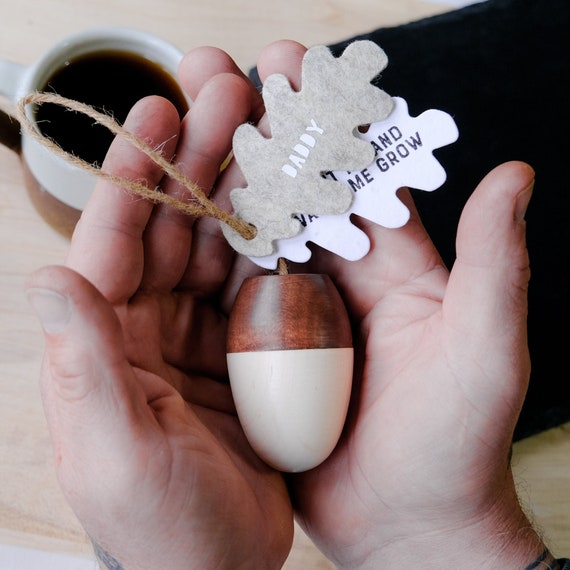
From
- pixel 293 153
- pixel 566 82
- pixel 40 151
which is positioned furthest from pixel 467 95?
pixel 40 151

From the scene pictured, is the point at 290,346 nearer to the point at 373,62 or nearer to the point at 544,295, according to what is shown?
the point at 373,62

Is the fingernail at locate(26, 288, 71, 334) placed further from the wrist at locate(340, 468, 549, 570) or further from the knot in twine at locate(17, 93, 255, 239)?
the wrist at locate(340, 468, 549, 570)

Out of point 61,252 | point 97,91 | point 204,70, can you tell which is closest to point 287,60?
point 204,70

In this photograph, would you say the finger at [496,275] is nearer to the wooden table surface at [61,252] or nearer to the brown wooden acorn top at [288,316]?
the brown wooden acorn top at [288,316]

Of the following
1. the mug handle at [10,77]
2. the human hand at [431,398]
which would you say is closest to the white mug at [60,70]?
the mug handle at [10,77]

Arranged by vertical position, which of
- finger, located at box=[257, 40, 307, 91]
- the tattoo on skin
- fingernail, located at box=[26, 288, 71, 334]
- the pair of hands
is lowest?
the tattoo on skin

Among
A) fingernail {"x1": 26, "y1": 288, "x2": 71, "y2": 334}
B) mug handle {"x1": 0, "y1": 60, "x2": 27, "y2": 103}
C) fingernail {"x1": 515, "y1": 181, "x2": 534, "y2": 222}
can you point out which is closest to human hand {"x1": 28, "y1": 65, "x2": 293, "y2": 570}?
fingernail {"x1": 26, "y1": 288, "x2": 71, "y2": 334}
